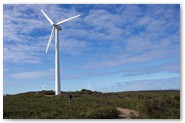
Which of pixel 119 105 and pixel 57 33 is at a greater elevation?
pixel 57 33

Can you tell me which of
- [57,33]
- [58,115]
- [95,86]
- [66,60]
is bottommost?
[58,115]

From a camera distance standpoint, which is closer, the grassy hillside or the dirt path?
the grassy hillside

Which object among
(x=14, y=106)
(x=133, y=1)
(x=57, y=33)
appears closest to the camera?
(x=133, y=1)

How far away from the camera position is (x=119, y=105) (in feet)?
47.6

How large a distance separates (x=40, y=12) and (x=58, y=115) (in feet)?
10.2

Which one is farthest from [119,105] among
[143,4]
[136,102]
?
[143,4]

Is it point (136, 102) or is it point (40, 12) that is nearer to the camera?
point (40, 12)

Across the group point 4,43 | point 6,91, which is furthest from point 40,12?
point 6,91

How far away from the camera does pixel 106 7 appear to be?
41.4ft

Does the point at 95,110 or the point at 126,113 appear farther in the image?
the point at 126,113

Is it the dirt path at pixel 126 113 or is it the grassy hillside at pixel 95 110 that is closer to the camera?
the grassy hillside at pixel 95 110

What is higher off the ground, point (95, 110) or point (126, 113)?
point (95, 110)

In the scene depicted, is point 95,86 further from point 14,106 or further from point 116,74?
point 14,106

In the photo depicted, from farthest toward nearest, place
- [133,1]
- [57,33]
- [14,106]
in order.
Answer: [57,33], [14,106], [133,1]
